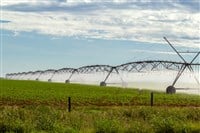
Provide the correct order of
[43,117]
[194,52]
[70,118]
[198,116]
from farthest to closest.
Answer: [194,52]
[198,116]
[70,118]
[43,117]

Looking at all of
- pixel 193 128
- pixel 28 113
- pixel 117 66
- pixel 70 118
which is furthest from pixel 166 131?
pixel 117 66

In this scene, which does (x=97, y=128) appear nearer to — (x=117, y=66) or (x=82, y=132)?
(x=82, y=132)

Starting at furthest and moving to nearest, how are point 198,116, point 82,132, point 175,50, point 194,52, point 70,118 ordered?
point 175,50 → point 194,52 → point 198,116 → point 70,118 → point 82,132

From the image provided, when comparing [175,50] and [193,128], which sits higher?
[175,50]

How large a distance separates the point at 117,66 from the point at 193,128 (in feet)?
405

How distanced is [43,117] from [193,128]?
242 inches

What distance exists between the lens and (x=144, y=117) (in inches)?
1027

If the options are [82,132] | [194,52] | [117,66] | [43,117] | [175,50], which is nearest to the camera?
[82,132]

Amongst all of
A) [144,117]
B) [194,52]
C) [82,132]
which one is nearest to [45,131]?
[82,132]

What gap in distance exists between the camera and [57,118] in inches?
912

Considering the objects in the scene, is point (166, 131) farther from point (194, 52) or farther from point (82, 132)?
point (194, 52)

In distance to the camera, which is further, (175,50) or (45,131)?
(175,50)

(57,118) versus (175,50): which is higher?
(175,50)

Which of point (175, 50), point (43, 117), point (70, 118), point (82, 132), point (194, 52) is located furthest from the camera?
point (175, 50)
